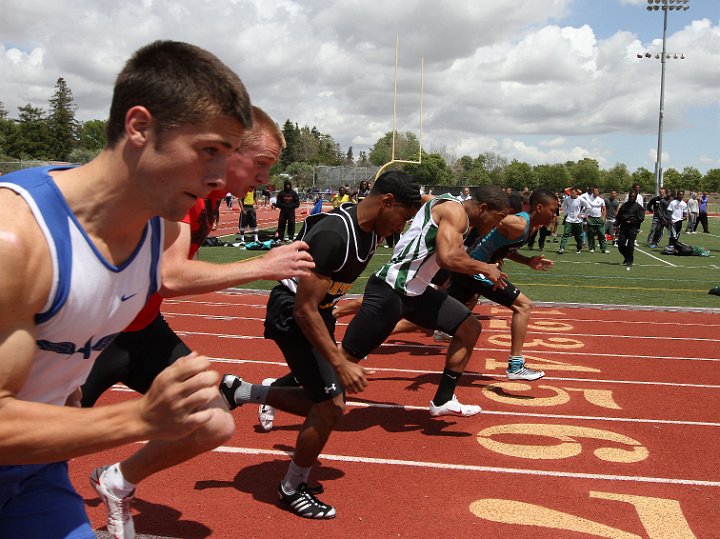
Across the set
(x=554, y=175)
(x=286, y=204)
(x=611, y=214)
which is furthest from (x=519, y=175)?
(x=286, y=204)

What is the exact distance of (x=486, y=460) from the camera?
14.6 feet

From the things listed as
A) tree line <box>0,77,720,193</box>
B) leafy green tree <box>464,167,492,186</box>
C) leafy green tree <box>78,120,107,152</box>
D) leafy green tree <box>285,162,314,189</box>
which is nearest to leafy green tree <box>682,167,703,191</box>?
tree line <box>0,77,720,193</box>

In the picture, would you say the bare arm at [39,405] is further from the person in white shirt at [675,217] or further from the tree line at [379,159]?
the tree line at [379,159]

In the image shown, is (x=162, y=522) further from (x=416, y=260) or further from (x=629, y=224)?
(x=629, y=224)

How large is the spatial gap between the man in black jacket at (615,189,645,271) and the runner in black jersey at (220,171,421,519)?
549 inches

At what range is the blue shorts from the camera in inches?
68.0

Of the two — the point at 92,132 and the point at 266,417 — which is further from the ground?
the point at 92,132

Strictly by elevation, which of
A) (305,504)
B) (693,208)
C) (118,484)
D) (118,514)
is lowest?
(305,504)

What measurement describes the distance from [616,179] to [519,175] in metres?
19.5

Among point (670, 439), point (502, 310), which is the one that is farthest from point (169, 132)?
point (502, 310)

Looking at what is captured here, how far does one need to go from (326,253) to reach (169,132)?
2207mm

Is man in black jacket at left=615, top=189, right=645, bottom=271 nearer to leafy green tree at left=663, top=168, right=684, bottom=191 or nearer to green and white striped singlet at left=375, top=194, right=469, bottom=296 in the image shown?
green and white striped singlet at left=375, top=194, right=469, bottom=296

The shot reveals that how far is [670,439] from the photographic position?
4.93 meters

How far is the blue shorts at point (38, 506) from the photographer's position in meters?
1.73
